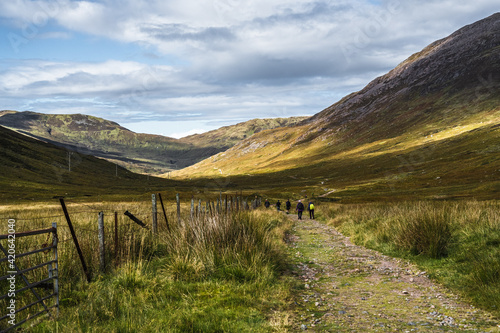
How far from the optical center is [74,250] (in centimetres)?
948

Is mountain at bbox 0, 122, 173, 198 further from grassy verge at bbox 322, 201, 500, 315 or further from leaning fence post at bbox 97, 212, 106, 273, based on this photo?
grassy verge at bbox 322, 201, 500, 315

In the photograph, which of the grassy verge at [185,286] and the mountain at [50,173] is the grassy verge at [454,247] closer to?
the grassy verge at [185,286]

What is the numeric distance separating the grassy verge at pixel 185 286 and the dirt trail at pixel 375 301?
773 millimetres

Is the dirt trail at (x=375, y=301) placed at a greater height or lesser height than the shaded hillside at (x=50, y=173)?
lesser

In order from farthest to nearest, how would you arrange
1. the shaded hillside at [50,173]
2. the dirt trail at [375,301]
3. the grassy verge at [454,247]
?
the shaded hillside at [50,173] → the grassy verge at [454,247] → the dirt trail at [375,301]

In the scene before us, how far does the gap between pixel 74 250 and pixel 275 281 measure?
5.60 m

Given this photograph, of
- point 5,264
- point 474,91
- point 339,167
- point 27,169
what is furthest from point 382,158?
point 5,264

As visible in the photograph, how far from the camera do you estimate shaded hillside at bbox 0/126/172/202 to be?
96.3m

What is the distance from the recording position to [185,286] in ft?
26.7

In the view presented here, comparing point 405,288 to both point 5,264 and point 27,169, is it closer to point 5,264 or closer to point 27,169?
point 5,264

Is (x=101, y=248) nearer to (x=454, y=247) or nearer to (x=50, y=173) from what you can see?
(x=454, y=247)

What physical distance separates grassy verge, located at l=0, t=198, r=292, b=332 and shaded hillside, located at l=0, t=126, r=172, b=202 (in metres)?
82.0

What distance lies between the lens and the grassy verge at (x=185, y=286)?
6320 millimetres

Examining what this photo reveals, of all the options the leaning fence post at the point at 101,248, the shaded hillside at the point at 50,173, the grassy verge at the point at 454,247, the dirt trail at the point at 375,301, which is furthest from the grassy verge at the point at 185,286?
the shaded hillside at the point at 50,173
